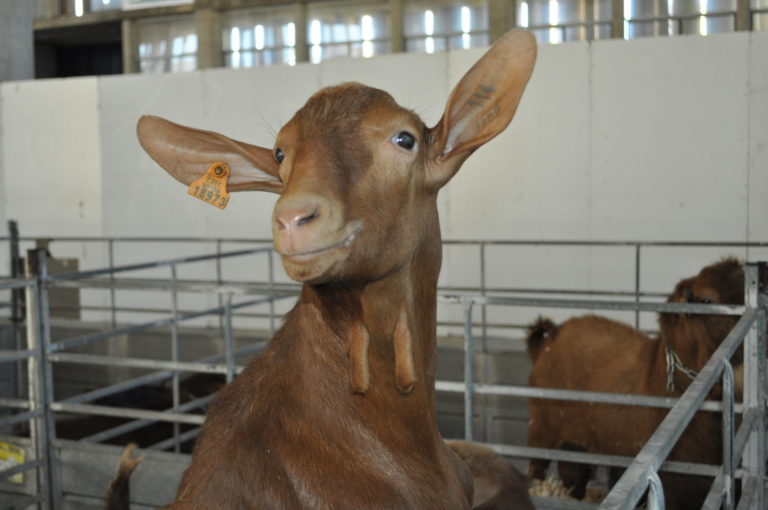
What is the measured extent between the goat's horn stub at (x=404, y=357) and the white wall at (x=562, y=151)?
6.12 metres

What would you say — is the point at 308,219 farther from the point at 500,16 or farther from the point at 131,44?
the point at 131,44

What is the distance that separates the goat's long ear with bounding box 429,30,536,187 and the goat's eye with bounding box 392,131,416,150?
9cm

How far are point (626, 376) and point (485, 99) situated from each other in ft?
11.3

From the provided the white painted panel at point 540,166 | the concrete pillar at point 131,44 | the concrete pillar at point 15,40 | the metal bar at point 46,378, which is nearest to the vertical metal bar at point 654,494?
the metal bar at point 46,378

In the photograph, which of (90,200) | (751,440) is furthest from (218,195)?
(90,200)

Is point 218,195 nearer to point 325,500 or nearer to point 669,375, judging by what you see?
point 325,500

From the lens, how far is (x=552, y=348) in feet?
18.7

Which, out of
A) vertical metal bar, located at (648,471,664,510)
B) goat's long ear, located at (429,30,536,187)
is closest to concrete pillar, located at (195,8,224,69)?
goat's long ear, located at (429,30,536,187)

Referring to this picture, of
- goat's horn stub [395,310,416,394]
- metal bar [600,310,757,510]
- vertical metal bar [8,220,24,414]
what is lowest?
vertical metal bar [8,220,24,414]

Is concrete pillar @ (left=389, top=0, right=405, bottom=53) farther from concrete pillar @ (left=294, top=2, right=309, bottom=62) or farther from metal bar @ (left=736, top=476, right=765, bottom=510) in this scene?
metal bar @ (left=736, top=476, right=765, bottom=510)

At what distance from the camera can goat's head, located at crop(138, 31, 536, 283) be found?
5.57ft

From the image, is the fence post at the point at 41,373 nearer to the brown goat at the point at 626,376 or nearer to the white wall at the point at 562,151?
the brown goat at the point at 626,376

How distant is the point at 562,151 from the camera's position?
26.9ft

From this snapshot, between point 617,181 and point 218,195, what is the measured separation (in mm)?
6360
